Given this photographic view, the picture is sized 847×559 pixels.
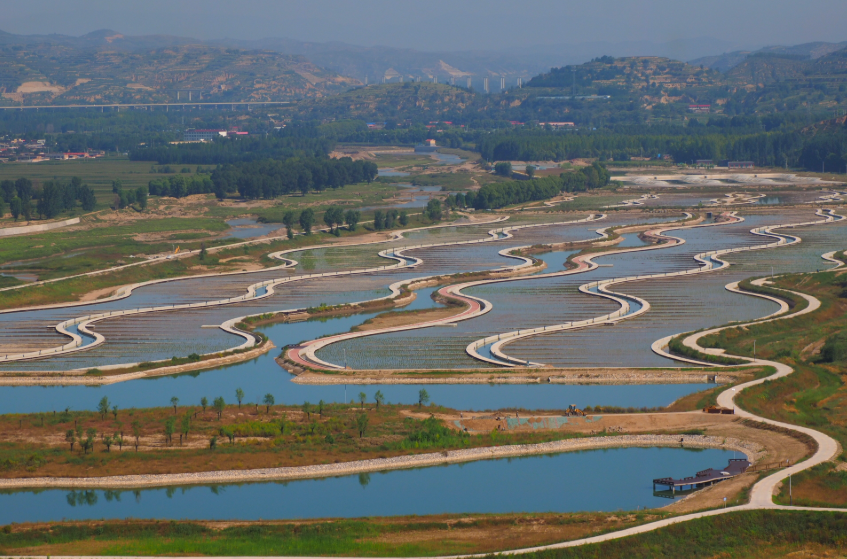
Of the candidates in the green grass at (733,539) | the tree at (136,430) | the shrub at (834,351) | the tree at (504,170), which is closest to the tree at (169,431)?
the tree at (136,430)

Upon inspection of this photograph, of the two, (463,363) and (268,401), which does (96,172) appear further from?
(268,401)

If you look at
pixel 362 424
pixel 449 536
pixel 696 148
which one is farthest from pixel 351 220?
pixel 696 148

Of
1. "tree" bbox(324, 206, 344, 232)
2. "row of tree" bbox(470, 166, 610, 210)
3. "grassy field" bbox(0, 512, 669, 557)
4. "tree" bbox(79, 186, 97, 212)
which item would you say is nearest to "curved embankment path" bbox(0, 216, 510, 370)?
"tree" bbox(324, 206, 344, 232)

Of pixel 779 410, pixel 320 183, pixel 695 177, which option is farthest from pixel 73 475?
pixel 695 177

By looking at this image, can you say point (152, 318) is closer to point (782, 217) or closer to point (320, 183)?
point (782, 217)

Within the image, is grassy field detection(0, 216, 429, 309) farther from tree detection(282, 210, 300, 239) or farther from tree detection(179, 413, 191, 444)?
tree detection(179, 413, 191, 444)

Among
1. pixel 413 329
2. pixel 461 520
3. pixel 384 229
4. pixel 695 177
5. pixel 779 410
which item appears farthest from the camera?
pixel 695 177
